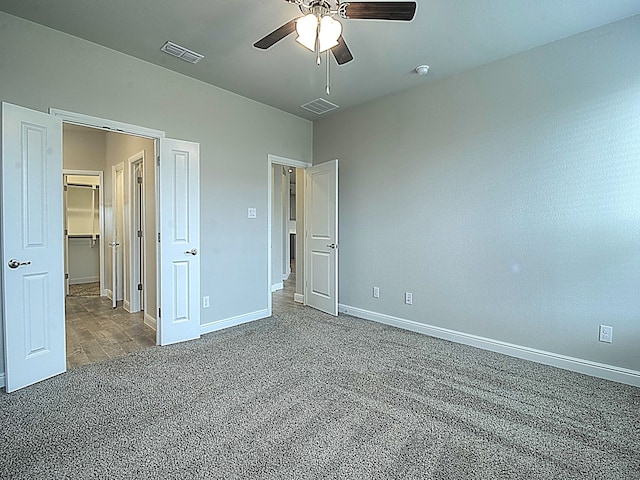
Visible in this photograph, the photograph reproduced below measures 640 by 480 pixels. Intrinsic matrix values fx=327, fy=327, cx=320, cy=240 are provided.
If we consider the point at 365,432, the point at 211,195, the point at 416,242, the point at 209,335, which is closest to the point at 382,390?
the point at 365,432

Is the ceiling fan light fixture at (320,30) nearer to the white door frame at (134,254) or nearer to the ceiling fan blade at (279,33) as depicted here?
the ceiling fan blade at (279,33)

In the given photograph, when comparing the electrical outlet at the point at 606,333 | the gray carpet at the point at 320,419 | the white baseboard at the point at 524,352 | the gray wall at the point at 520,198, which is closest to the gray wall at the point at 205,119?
the gray carpet at the point at 320,419

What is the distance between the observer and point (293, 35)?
2773mm

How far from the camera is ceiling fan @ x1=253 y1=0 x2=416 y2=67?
1794 millimetres

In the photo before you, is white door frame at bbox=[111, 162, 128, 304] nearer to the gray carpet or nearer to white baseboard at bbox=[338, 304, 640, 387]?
the gray carpet

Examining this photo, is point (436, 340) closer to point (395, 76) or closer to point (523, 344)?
point (523, 344)

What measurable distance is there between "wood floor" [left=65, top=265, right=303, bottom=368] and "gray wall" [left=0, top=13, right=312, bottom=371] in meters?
0.75

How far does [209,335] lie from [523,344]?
3252mm

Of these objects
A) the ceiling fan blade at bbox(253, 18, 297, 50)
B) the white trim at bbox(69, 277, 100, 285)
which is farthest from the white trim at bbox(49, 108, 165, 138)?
the white trim at bbox(69, 277, 100, 285)

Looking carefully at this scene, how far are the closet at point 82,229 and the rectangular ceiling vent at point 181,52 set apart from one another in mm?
4805

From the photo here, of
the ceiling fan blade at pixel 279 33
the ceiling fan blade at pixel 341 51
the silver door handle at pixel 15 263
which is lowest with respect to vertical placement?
the silver door handle at pixel 15 263

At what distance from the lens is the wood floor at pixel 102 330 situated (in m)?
3.21

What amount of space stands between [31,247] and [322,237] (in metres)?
3.22

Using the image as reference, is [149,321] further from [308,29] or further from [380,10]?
[380,10]
